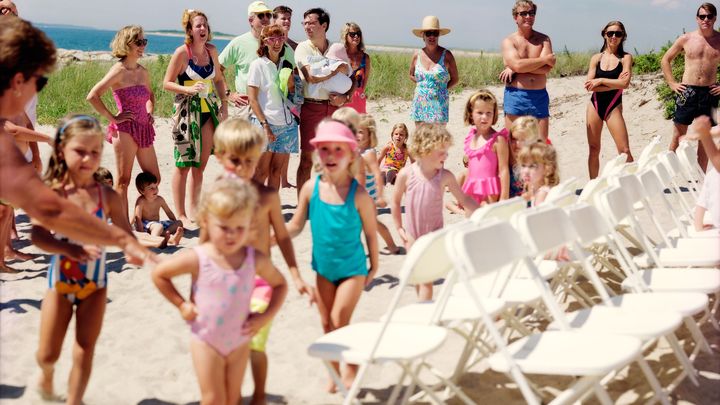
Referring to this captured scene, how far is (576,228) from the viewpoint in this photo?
4.00 m

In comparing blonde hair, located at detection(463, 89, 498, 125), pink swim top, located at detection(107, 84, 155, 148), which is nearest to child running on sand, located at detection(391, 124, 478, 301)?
blonde hair, located at detection(463, 89, 498, 125)

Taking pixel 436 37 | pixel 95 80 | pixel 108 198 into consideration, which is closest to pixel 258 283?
pixel 108 198

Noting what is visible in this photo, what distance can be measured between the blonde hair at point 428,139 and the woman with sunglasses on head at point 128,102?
3208mm

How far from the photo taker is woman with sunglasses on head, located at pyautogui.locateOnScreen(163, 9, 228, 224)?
24.3ft

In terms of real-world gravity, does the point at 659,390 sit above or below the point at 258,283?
below

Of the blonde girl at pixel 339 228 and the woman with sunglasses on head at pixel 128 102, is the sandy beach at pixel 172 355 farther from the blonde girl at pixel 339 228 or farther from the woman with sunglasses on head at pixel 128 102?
the woman with sunglasses on head at pixel 128 102

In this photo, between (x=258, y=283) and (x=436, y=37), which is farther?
(x=436, y=37)

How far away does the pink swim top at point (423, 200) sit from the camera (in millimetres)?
5133

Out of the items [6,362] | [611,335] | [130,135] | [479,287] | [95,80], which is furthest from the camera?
[95,80]

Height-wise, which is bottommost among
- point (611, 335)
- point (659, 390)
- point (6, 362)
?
point (6, 362)

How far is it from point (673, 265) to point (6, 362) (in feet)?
12.9

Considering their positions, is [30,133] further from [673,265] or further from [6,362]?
[673,265]

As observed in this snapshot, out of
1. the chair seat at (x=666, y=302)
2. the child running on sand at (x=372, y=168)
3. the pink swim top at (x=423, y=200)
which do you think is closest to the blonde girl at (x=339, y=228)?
the pink swim top at (x=423, y=200)

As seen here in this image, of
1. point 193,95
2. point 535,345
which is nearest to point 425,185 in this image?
point 535,345
